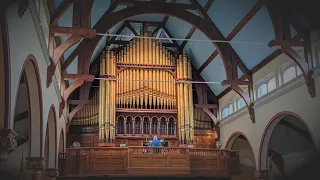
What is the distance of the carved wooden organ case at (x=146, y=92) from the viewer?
63.0 feet

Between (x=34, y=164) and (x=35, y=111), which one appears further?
(x=34, y=164)

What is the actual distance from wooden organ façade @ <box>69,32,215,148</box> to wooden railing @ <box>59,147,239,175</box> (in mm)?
3546

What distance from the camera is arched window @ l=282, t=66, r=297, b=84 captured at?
45.7ft

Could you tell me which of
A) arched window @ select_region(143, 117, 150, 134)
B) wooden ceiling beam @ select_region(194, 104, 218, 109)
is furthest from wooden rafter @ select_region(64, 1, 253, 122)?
arched window @ select_region(143, 117, 150, 134)

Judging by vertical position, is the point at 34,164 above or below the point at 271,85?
below

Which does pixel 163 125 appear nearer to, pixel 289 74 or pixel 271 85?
pixel 271 85

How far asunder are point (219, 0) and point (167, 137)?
715 centimetres

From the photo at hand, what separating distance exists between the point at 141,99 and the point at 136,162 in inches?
203

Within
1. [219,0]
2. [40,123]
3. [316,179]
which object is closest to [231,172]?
[219,0]

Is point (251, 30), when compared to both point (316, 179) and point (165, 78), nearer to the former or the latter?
point (165, 78)

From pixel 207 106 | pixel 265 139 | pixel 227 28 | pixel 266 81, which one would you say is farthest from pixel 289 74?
pixel 207 106

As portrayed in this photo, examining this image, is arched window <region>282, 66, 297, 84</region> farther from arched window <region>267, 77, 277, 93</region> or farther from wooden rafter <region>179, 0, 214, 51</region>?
wooden rafter <region>179, 0, 214, 51</region>

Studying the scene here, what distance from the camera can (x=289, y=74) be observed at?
1424 cm

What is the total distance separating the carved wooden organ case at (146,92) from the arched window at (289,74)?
5730 millimetres
